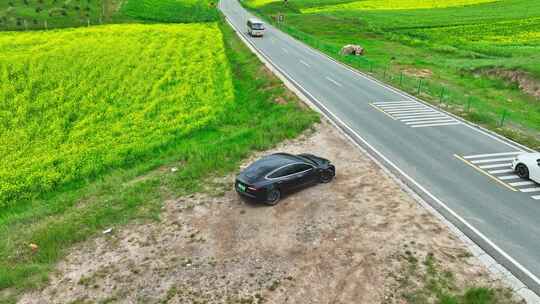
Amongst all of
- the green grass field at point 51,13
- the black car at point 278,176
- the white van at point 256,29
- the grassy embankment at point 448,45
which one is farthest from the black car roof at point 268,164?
the green grass field at point 51,13

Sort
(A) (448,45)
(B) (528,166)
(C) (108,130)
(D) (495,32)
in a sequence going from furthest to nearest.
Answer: (D) (495,32) → (A) (448,45) → (C) (108,130) → (B) (528,166)

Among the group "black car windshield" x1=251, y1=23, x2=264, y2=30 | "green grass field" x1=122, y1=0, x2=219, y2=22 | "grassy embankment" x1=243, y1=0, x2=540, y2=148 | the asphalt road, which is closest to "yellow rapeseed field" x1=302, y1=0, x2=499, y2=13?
"grassy embankment" x1=243, y1=0, x2=540, y2=148

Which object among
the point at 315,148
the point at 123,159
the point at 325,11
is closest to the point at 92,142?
the point at 123,159

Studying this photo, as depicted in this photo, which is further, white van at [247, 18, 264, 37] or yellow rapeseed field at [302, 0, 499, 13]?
yellow rapeseed field at [302, 0, 499, 13]

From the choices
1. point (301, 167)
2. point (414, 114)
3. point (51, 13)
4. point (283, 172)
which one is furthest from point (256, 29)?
point (283, 172)

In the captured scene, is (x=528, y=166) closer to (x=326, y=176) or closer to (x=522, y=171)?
(x=522, y=171)

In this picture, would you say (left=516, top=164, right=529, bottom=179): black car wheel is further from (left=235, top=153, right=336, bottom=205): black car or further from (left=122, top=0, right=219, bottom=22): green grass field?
(left=122, top=0, right=219, bottom=22): green grass field

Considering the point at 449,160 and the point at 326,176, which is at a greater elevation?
the point at 326,176

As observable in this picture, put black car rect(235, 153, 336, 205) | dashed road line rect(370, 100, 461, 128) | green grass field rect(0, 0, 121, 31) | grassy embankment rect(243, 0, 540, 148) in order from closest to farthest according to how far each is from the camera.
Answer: black car rect(235, 153, 336, 205) → dashed road line rect(370, 100, 461, 128) → grassy embankment rect(243, 0, 540, 148) → green grass field rect(0, 0, 121, 31)
